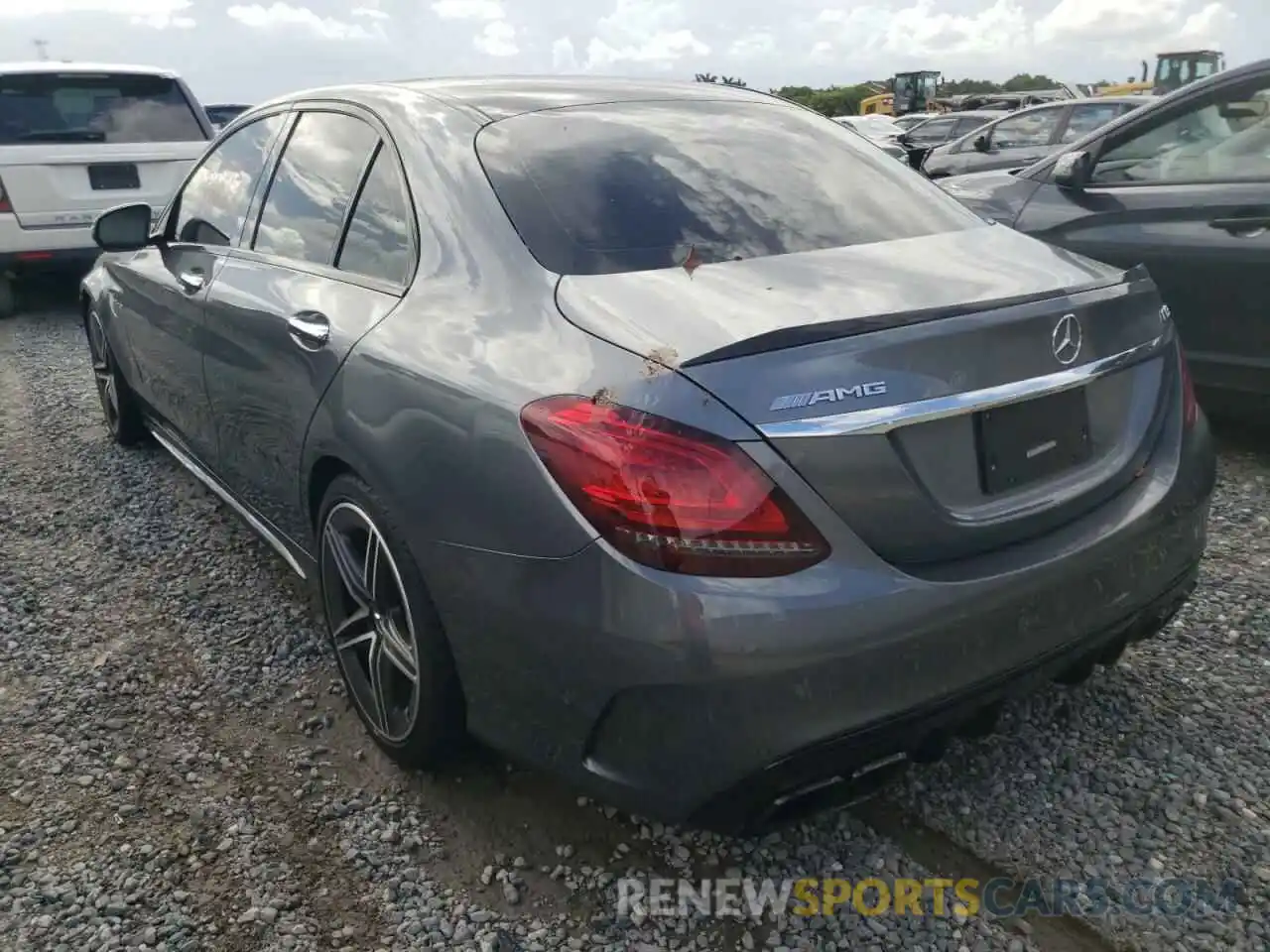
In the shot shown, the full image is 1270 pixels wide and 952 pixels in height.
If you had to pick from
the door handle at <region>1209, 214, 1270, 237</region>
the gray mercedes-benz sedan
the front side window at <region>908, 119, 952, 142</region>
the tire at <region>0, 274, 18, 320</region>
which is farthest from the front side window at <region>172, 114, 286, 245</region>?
the front side window at <region>908, 119, 952, 142</region>

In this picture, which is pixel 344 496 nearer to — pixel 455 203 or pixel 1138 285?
pixel 455 203

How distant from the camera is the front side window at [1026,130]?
1110cm

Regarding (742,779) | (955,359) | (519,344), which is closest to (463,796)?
(742,779)

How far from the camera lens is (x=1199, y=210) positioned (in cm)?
435

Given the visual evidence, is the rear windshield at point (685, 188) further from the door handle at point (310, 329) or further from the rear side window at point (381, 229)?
the door handle at point (310, 329)

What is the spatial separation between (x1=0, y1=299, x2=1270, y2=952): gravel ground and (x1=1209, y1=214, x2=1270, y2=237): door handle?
1.41 meters

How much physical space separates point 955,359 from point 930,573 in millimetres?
381

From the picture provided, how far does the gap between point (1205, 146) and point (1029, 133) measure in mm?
7371

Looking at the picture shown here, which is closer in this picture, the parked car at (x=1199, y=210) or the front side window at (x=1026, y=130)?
the parked car at (x=1199, y=210)

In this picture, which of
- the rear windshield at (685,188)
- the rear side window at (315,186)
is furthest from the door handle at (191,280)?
the rear windshield at (685,188)

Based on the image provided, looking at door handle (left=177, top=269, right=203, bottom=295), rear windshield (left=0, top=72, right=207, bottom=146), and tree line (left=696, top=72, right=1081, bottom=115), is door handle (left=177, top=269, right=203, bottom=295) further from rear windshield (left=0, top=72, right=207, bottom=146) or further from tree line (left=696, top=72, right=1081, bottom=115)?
tree line (left=696, top=72, right=1081, bottom=115)

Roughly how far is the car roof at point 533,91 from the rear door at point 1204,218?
2.04 metres

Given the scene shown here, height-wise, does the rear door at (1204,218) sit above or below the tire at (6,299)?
above

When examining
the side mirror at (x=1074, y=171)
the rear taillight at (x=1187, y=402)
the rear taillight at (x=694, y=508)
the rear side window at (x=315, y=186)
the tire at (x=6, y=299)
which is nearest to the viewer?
the rear taillight at (x=694, y=508)
